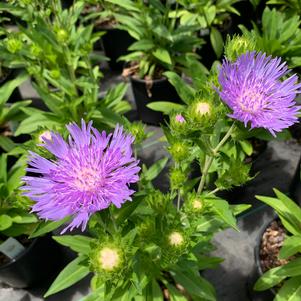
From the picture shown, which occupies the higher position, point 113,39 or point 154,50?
point 154,50

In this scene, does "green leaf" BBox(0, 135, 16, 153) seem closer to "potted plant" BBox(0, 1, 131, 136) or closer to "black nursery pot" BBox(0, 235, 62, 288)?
"potted plant" BBox(0, 1, 131, 136)

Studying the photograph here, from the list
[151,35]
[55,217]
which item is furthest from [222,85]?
[151,35]

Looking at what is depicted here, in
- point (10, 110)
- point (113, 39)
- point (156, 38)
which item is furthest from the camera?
point (113, 39)

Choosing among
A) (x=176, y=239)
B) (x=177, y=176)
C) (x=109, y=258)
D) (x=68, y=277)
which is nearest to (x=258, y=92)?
(x=177, y=176)

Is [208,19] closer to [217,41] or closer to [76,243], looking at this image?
[217,41]

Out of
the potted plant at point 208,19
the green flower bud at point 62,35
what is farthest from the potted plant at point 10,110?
the potted plant at point 208,19

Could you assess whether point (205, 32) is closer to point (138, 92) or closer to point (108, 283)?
point (138, 92)

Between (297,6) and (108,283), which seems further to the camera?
(297,6)
